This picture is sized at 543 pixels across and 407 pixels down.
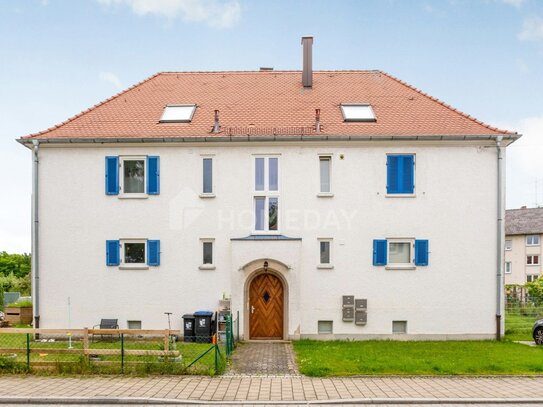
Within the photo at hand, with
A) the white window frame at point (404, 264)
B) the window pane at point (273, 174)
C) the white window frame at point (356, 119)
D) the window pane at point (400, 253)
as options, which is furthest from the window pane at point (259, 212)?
the window pane at point (400, 253)

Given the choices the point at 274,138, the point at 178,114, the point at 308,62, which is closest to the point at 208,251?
the point at 274,138

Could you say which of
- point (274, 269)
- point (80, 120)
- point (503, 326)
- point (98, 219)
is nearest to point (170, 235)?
point (98, 219)

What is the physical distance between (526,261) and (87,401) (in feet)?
174

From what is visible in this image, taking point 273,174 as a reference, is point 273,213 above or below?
below

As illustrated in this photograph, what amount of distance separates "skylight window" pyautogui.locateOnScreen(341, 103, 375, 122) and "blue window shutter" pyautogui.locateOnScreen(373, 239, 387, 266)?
14.5ft

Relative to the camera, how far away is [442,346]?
48.0 feet

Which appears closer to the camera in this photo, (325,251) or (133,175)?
(325,251)

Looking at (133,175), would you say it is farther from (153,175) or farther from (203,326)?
(203,326)

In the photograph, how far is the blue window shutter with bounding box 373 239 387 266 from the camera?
52.9ft

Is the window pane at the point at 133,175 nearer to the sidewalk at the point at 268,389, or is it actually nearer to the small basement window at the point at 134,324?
the small basement window at the point at 134,324

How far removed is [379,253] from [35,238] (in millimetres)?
11819

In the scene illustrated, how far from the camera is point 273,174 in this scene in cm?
1653

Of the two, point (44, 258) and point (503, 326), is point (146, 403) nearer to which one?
point (44, 258)

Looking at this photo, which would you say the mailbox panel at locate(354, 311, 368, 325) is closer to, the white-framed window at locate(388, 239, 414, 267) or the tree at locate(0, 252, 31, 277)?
the white-framed window at locate(388, 239, 414, 267)
